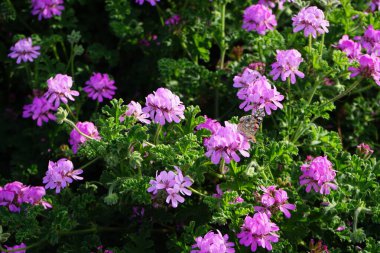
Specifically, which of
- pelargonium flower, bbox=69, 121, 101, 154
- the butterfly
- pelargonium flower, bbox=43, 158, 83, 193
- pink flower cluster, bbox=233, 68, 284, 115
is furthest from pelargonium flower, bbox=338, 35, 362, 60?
pelargonium flower, bbox=43, 158, 83, 193

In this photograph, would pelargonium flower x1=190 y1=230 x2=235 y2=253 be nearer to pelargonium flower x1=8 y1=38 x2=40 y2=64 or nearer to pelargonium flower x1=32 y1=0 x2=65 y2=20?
pelargonium flower x1=8 y1=38 x2=40 y2=64

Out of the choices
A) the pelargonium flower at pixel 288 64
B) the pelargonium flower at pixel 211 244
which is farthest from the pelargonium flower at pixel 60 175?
the pelargonium flower at pixel 288 64

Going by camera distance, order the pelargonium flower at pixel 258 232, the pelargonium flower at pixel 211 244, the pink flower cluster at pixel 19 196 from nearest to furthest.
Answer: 1. the pelargonium flower at pixel 211 244
2. the pelargonium flower at pixel 258 232
3. the pink flower cluster at pixel 19 196

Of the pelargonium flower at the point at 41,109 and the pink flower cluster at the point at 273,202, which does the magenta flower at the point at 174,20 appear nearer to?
the pelargonium flower at the point at 41,109

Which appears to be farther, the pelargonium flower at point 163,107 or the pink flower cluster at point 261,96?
the pink flower cluster at point 261,96

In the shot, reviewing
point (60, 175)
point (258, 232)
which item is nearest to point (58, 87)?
point (60, 175)
